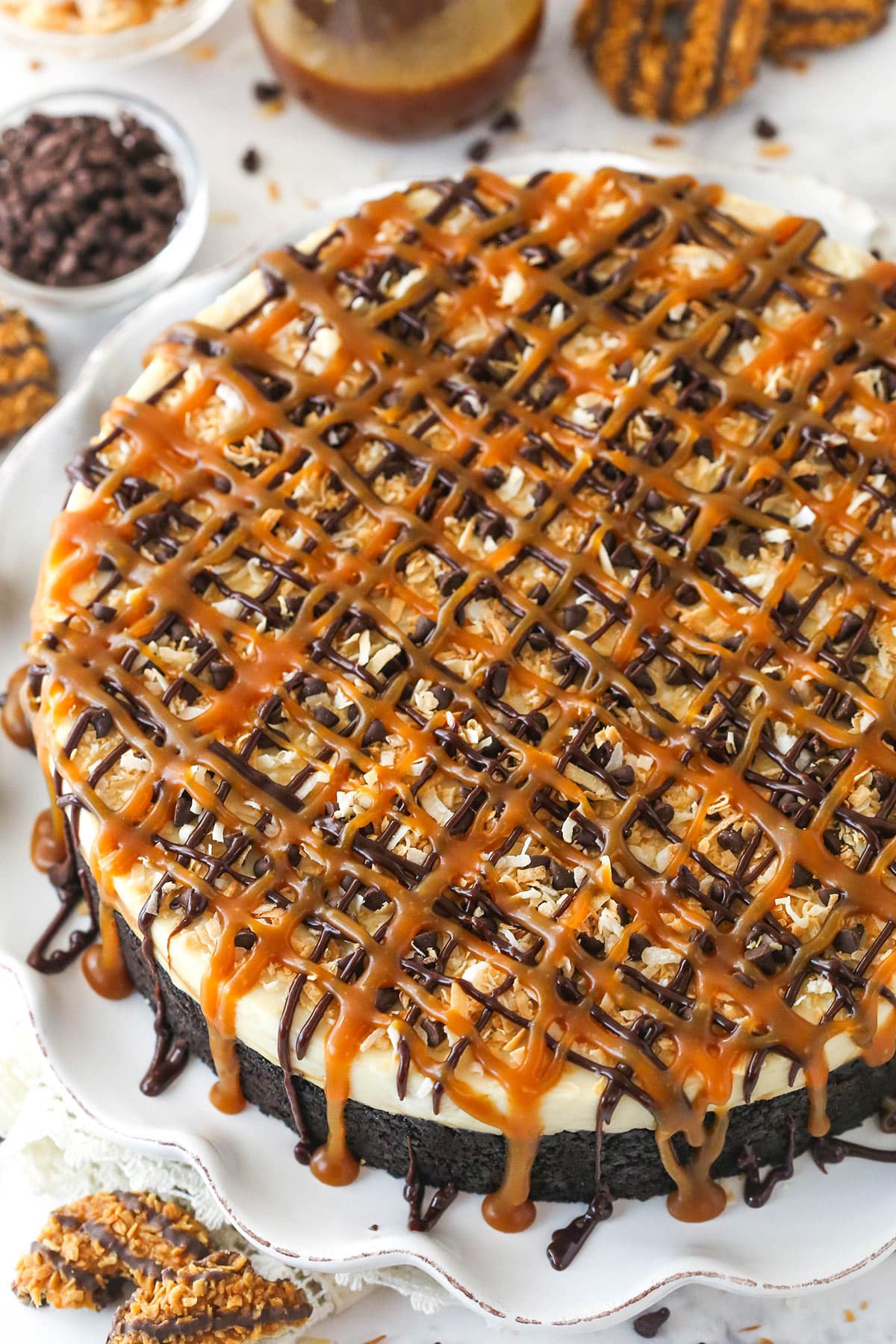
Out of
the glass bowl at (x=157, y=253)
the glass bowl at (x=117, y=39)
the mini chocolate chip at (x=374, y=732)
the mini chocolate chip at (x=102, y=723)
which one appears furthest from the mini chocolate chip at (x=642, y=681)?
the glass bowl at (x=117, y=39)

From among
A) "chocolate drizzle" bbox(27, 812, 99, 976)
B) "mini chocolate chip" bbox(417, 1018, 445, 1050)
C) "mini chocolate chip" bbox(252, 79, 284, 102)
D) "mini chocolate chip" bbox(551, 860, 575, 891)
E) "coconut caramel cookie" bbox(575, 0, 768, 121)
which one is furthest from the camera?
"mini chocolate chip" bbox(252, 79, 284, 102)

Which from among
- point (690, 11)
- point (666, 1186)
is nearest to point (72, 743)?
point (666, 1186)

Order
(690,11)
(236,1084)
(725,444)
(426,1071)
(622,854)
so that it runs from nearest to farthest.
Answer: (426,1071) < (622,854) < (236,1084) < (725,444) < (690,11)

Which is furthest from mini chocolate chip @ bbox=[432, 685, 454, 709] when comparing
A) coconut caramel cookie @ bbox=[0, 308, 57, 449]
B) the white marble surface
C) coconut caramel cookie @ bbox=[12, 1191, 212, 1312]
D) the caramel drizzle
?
the white marble surface

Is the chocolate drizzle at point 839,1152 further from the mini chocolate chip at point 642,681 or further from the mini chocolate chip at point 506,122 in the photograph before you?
the mini chocolate chip at point 506,122

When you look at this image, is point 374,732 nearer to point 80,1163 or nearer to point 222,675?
point 222,675

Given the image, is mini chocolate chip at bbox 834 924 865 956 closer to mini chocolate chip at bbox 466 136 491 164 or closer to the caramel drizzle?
the caramel drizzle

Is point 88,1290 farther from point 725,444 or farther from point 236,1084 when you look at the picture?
point 725,444
